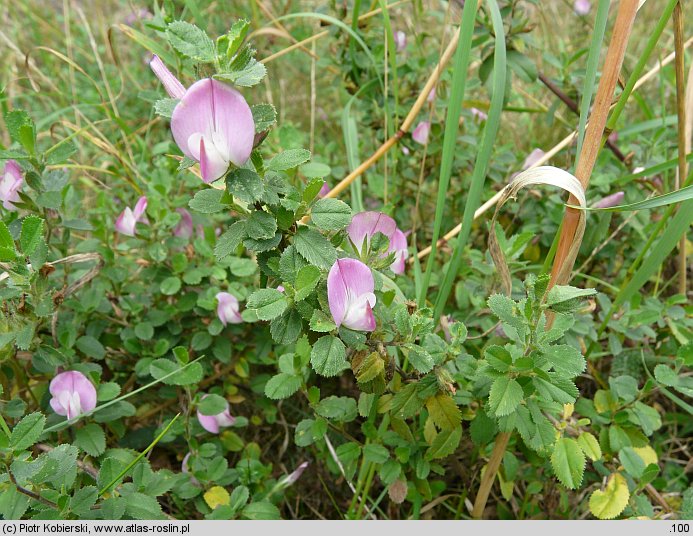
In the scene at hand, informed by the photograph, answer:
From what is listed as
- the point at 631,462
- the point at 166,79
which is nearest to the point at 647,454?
the point at 631,462

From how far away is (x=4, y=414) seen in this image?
113 cm

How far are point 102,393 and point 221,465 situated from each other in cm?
27

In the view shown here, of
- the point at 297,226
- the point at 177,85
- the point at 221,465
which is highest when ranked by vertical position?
the point at 177,85

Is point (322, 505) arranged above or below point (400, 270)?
below

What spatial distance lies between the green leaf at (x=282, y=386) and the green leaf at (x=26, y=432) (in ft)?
1.20

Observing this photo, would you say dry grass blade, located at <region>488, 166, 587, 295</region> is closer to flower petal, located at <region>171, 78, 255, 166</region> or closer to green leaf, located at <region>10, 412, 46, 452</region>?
flower petal, located at <region>171, 78, 255, 166</region>

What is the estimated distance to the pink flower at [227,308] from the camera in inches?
52.7

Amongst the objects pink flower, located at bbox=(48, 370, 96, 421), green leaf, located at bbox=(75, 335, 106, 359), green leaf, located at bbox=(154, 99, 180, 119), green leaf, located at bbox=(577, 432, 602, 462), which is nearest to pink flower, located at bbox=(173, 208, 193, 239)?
green leaf, located at bbox=(75, 335, 106, 359)

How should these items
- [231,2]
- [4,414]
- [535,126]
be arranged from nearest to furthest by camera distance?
[4,414]
[535,126]
[231,2]

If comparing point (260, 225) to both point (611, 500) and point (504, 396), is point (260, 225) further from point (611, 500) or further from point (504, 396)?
point (611, 500)

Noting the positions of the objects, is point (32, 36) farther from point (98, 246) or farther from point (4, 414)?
point (4, 414)

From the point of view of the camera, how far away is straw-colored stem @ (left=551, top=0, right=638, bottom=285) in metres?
0.93

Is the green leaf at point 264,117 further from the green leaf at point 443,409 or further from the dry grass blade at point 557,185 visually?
the green leaf at point 443,409
